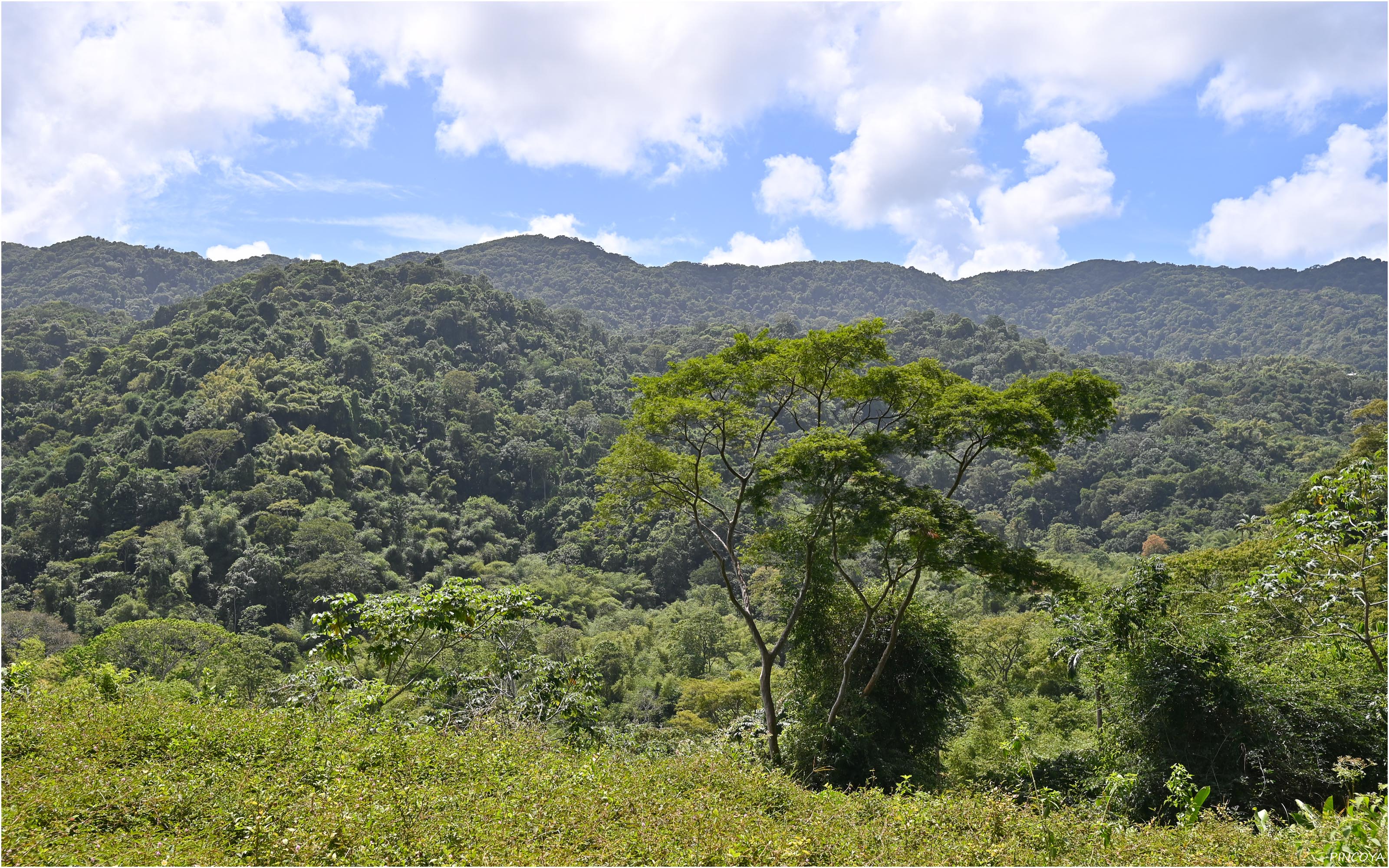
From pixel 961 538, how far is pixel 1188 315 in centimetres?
15162

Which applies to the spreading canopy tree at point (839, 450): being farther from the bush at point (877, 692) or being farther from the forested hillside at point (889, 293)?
the forested hillside at point (889, 293)

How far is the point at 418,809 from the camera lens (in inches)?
157

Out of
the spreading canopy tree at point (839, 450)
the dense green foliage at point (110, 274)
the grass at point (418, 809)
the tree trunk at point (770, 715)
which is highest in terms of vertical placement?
the dense green foliage at point (110, 274)

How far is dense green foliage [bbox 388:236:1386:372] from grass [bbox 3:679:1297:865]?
124982mm

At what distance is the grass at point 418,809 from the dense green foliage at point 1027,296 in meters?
125

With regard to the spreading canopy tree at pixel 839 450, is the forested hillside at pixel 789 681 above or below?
below

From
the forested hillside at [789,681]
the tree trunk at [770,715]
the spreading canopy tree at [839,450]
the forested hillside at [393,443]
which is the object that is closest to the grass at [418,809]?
the forested hillside at [789,681]

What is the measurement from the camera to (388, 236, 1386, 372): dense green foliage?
121125mm

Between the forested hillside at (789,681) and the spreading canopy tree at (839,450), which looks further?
the spreading canopy tree at (839,450)

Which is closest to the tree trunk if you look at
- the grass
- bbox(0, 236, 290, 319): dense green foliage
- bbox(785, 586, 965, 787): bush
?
bbox(785, 586, 965, 787): bush

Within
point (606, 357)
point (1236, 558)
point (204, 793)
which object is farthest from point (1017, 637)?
point (606, 357)

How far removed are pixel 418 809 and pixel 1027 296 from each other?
18111 cm

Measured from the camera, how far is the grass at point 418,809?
356 centimetres

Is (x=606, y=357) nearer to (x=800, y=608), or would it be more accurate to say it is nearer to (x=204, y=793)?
(x=800, y=608)
